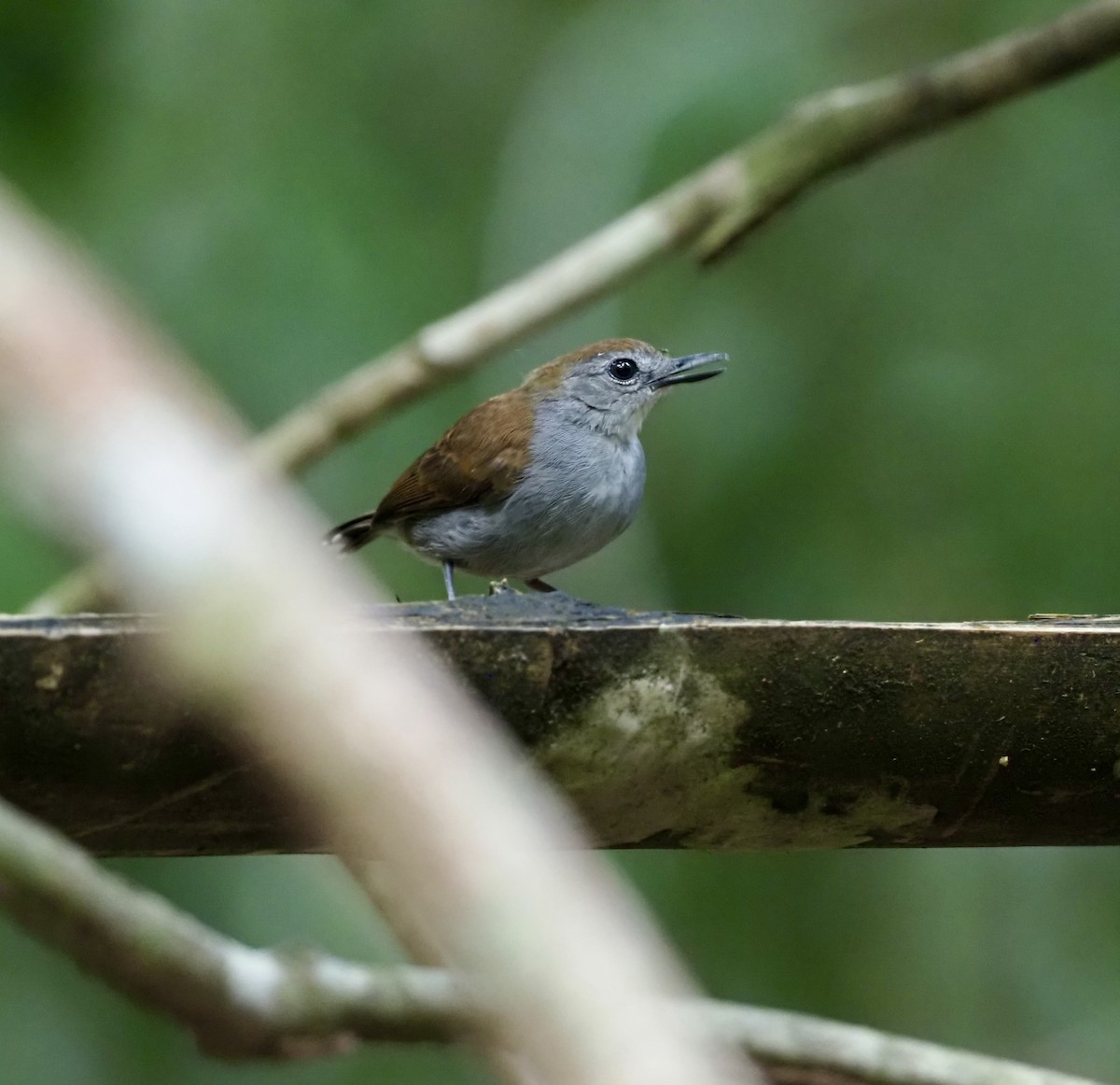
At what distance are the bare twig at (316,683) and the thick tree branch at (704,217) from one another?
9.30 feet

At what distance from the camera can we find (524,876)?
2.27ft

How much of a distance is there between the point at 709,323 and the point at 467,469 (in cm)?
232

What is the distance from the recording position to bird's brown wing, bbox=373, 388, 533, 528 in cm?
432

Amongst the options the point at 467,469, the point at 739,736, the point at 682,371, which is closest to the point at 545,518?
the point at 467,469

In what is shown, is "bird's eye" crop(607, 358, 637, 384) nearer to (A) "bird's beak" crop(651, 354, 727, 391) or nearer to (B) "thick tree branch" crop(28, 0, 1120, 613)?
(A) "bird's beak" crop(651, 354, 727, 391)

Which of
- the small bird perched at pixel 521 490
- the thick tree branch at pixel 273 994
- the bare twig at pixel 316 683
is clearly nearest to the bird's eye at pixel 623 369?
the small bird perched at pixel 521 490

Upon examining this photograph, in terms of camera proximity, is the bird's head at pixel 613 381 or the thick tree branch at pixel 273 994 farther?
the bird's head at pixel 613 381

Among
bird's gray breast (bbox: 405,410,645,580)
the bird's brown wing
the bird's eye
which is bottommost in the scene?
bird's gray breast (bbox: 405,410,645,580)

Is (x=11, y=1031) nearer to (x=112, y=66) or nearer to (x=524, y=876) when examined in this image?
(x=112, y=66)

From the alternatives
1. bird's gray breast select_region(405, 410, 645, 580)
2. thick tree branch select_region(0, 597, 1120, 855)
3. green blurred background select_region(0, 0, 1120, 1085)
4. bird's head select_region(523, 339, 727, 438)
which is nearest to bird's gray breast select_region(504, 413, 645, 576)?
bird's gray breast select_region(405, 410, 645, 580)

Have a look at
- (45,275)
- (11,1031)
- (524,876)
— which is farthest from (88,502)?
(11,1031)

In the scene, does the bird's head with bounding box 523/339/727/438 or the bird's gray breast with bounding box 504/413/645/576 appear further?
the bird's head with bounding box 523/339/727/438

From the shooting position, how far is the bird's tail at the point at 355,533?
4.61 m

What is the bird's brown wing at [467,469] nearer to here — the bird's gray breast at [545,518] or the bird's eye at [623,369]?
the bird's gray breast at [545,518]
